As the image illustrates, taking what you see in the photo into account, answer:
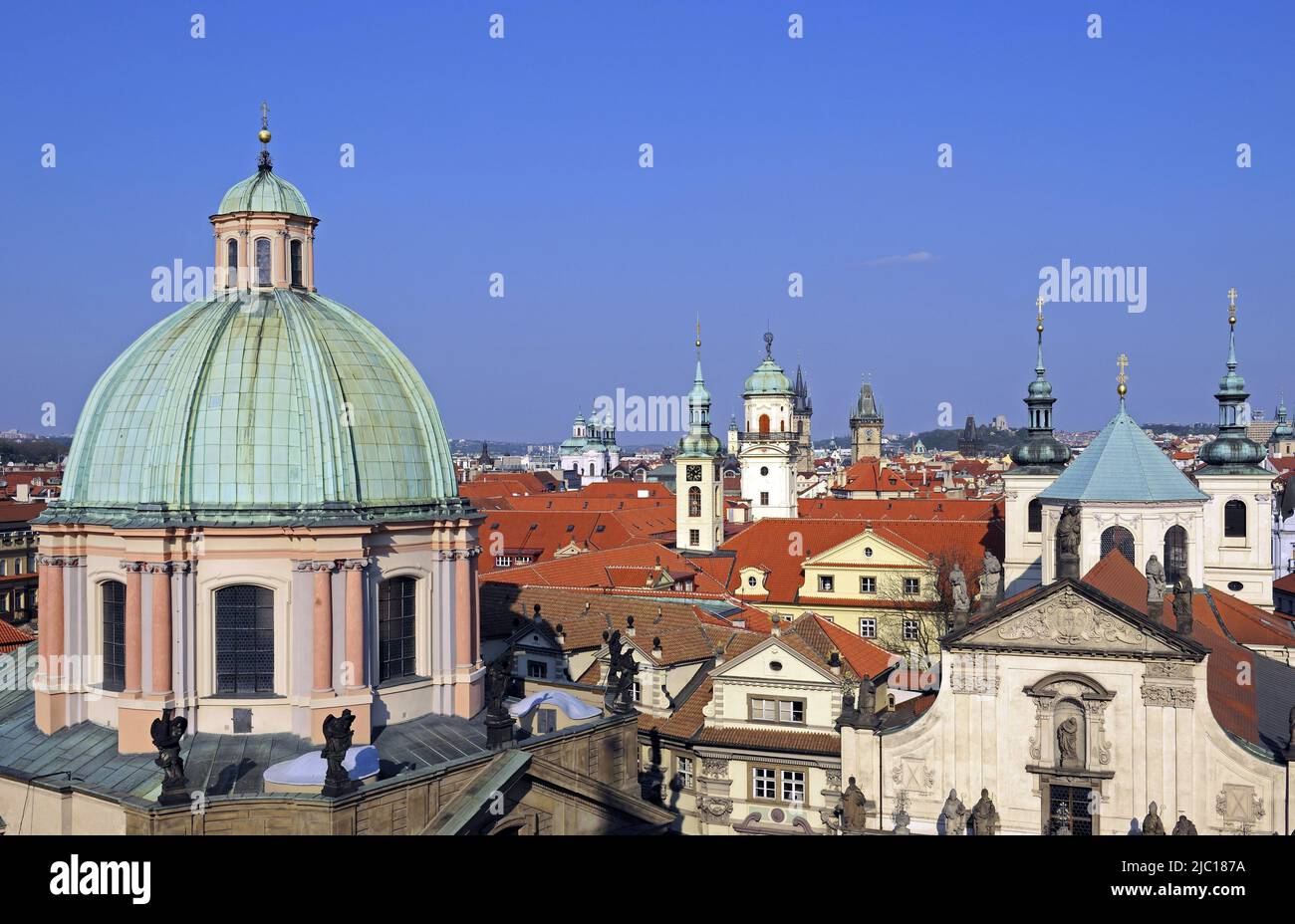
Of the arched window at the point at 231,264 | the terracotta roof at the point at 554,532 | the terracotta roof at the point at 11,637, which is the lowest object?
the terracotta roof at the point at 11,637

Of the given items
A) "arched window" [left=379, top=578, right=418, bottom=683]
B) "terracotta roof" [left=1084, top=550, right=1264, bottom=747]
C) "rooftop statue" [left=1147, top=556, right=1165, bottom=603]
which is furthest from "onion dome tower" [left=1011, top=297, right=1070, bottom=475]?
"arched window" [left=379, top=578, right=418, bottom=683]

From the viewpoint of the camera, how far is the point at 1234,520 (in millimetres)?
63500

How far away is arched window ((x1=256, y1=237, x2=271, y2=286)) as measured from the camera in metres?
30.5

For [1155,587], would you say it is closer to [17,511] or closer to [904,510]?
[904,510]

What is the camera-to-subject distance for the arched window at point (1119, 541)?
55875 millimetres

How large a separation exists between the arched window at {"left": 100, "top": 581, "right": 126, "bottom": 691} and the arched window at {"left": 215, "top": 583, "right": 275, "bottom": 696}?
2.48 meters

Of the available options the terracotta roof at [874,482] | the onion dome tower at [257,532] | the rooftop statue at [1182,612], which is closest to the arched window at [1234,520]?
the rooftop statue at [1182,612]

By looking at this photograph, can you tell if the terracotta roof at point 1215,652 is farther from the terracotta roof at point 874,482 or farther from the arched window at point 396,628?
the terracotta roof at point 874,482

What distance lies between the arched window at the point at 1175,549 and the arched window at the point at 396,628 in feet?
131

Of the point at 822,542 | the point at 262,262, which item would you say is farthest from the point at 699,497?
the point at 262,262

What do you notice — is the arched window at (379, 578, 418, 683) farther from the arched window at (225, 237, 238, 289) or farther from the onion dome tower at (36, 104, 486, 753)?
the arched window at (225, 237, 238, 289)
